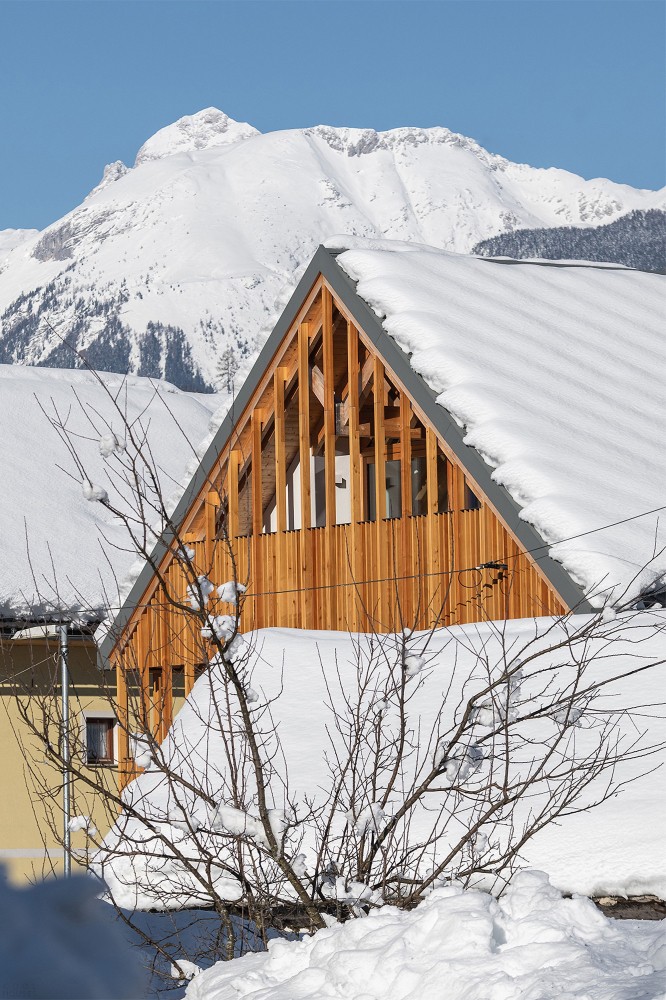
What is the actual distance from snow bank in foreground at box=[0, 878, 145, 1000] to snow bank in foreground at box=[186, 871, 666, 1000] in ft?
5.56

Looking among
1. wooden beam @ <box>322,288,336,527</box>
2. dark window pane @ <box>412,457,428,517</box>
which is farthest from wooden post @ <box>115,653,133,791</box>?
dark window pane @ <box>412,457,428,517</box>

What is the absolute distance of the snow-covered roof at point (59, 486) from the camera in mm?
17188

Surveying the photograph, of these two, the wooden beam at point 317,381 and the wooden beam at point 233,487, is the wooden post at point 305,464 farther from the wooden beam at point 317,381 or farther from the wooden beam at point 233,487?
the wooden beam at point 317,381

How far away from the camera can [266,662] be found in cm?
852

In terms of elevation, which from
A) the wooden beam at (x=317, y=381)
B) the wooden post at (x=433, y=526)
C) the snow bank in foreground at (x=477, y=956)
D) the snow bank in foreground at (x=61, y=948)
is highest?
the wooden beam at (x=317, y=381)

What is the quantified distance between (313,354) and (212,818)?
841 cm

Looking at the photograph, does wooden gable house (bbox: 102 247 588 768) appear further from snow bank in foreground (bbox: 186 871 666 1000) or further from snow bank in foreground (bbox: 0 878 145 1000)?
snow bank in foreground (bbox: 0 878 145 1000)

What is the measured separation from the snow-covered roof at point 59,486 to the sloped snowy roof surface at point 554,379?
4.30m

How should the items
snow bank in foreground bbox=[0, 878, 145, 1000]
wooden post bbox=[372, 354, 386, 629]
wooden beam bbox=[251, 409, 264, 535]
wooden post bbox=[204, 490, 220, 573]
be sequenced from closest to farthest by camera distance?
1. snow bank in foreground bbox=[0, 878, 145, 1000]
2. wooden post bbox=[372, 354, 386, 629]
3. wooden beam bbox=[251, 409, 264, 535]
4. wooden post bbox=[204, 490, 220, 573]

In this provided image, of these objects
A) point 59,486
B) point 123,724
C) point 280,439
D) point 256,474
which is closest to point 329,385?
point 280,439

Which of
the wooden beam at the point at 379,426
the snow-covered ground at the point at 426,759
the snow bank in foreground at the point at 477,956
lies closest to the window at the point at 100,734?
the wooden beam at the point at 379,426

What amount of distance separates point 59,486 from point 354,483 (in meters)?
9.09

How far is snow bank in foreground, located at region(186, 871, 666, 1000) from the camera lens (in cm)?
349

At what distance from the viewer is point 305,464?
12.5 meters
